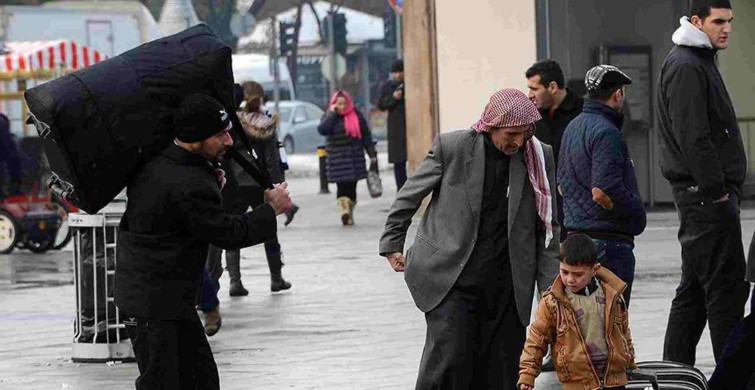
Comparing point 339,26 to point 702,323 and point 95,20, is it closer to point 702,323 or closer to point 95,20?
point 95,20

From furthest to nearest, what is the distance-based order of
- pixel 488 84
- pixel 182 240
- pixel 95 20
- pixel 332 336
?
pixel 95 20 → pixel 488 84 → pixel 332 336 → pixel 182 240

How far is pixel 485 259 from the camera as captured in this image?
695 centimetres

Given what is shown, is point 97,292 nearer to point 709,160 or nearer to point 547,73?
point 547,73

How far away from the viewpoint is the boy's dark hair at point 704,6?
8281mm

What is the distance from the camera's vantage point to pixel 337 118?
20641 mm

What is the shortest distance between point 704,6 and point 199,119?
10.1ft

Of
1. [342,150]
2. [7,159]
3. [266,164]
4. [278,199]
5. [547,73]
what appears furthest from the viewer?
[342,150]

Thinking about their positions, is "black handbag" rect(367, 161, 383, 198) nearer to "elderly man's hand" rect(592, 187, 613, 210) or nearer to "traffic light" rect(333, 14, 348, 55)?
"elderly man's hand" rect(592, 187, 613, 210)

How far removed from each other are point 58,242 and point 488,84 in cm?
537

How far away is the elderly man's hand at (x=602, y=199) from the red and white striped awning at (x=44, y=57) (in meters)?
14.9

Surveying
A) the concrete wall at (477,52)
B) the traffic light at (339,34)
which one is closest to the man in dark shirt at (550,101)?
the concrete wall at (477,52)

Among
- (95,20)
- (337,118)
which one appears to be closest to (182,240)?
(337,118)

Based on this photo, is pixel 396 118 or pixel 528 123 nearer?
pixel 528 123

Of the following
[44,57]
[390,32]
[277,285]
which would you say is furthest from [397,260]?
[390,32]
